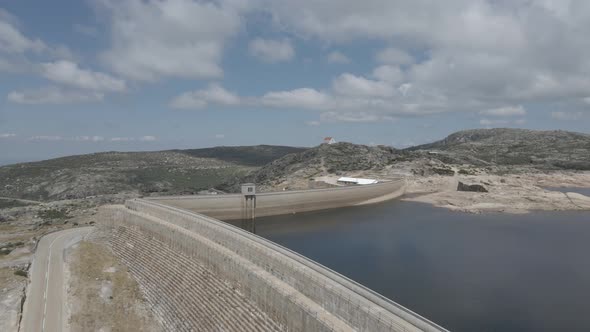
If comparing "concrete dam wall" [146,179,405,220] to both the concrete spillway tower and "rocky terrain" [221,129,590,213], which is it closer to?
the concrete spillway tower

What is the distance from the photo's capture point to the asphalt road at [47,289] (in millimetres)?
26802

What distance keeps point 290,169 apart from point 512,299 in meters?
76.4

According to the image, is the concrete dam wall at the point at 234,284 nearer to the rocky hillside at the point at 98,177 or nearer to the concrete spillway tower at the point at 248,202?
the concrete spillway tower at the point at 248,202

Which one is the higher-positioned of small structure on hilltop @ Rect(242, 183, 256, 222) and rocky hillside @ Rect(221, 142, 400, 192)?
rocky hillside @ Rect(221, 142, 400, 192)

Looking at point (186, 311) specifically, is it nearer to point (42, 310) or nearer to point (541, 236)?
point (42, 310)

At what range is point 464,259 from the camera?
39.7 m

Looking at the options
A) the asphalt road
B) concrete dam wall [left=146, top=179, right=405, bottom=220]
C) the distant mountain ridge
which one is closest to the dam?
the asphalt road

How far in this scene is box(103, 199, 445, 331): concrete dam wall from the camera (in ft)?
61.3

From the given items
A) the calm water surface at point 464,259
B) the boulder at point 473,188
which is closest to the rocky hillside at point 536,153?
the boulder at point 473,188

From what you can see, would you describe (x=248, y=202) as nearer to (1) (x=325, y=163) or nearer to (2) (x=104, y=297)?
(2) (x=104, y=297)

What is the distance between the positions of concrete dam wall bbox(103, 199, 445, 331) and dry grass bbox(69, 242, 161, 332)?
1.20 metres

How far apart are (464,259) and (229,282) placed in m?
26.4

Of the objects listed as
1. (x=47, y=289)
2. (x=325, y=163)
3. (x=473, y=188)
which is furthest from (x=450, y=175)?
(x=47, y=289)

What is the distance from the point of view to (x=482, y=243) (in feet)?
151
